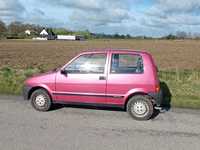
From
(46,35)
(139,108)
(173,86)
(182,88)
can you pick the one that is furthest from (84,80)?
(46,35)

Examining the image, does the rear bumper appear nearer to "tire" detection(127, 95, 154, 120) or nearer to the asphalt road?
"tire" detection(127, 95, 154, 120)

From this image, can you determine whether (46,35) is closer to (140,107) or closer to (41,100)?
(41,100)

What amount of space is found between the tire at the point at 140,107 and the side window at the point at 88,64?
101 centimetres

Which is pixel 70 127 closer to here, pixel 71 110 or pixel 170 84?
pixel 71 110

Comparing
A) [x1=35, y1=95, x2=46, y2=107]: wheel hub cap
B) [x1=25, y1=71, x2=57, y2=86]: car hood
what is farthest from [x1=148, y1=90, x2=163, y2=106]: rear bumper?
[x1=35, y1=95, x2=46, y2=107]: wheel hub cap

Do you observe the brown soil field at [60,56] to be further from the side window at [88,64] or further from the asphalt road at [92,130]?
the asphalt road at [92,130]

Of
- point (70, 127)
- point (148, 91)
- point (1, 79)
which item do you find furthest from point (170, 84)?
point (1, 79)

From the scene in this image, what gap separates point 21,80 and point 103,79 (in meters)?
5.23

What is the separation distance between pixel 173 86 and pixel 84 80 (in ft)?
12.9

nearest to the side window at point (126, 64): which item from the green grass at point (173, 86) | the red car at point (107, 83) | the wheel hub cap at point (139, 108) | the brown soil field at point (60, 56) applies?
the red car at point (107, 83)

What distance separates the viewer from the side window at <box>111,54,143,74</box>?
281 inches

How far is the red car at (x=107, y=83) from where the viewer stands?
23.1 feet

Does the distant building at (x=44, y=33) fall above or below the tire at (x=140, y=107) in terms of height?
above

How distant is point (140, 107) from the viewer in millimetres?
7070
